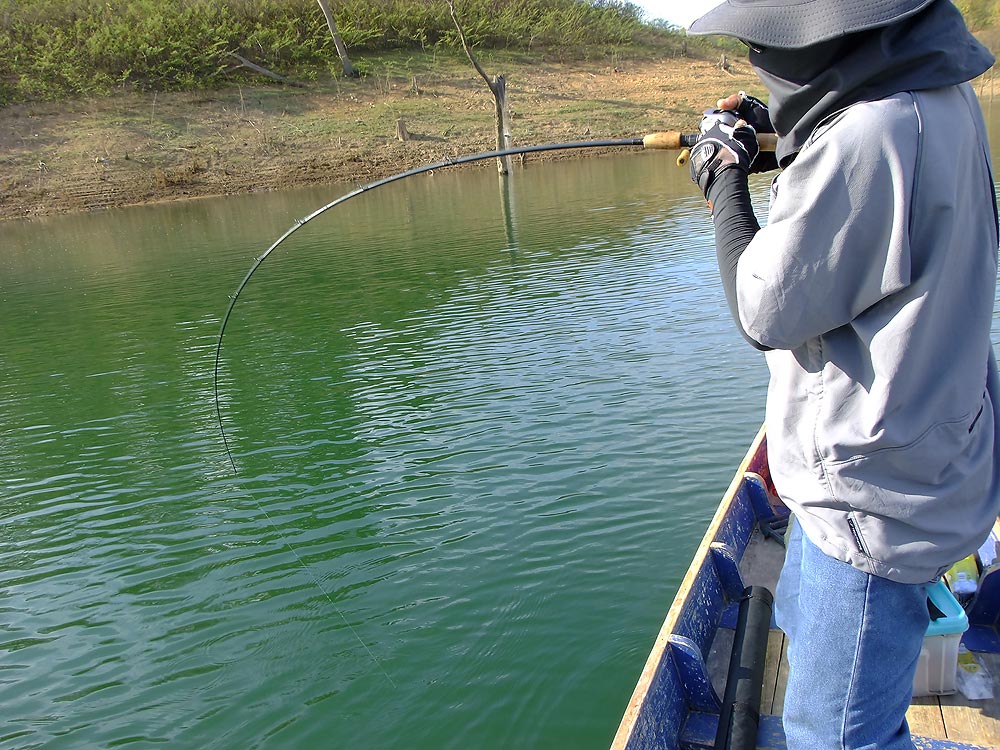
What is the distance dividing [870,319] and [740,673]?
2.06 m

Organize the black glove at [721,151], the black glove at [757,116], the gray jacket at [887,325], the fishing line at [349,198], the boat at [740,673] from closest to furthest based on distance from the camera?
the gray jacket at [887,325] < the black glove at [721,151] < the black glove at [757,116] < the boat at [740,673] < the fishing line at [349,198]

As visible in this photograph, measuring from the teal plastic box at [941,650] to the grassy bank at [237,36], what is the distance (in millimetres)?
39318

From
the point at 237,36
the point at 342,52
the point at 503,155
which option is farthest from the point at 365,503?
the point at 237,36

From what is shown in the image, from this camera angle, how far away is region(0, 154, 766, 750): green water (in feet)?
14.6

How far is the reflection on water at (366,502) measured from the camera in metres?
4.47

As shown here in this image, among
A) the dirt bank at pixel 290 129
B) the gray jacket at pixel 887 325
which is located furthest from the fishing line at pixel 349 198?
the dirt bank at pixel 290 129

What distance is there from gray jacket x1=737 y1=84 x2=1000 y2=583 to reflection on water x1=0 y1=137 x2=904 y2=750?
263 cm

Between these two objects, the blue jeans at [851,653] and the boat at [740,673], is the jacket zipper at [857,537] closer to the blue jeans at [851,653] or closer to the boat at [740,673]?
the blue jeans at [851,653]

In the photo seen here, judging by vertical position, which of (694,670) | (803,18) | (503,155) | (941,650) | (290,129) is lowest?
(694,670)

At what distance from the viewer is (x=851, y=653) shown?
1767mm

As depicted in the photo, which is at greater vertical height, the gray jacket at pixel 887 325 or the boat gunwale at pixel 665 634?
the gray jacket at pixel 887 325

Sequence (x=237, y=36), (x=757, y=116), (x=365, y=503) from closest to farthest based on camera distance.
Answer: (x=757, y=116) < (x=365, y=503) < (x=237, y=36)

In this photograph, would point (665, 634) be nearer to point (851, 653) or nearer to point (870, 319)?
point (851, 653)

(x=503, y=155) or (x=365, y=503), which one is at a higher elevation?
(x=503, y=155)
